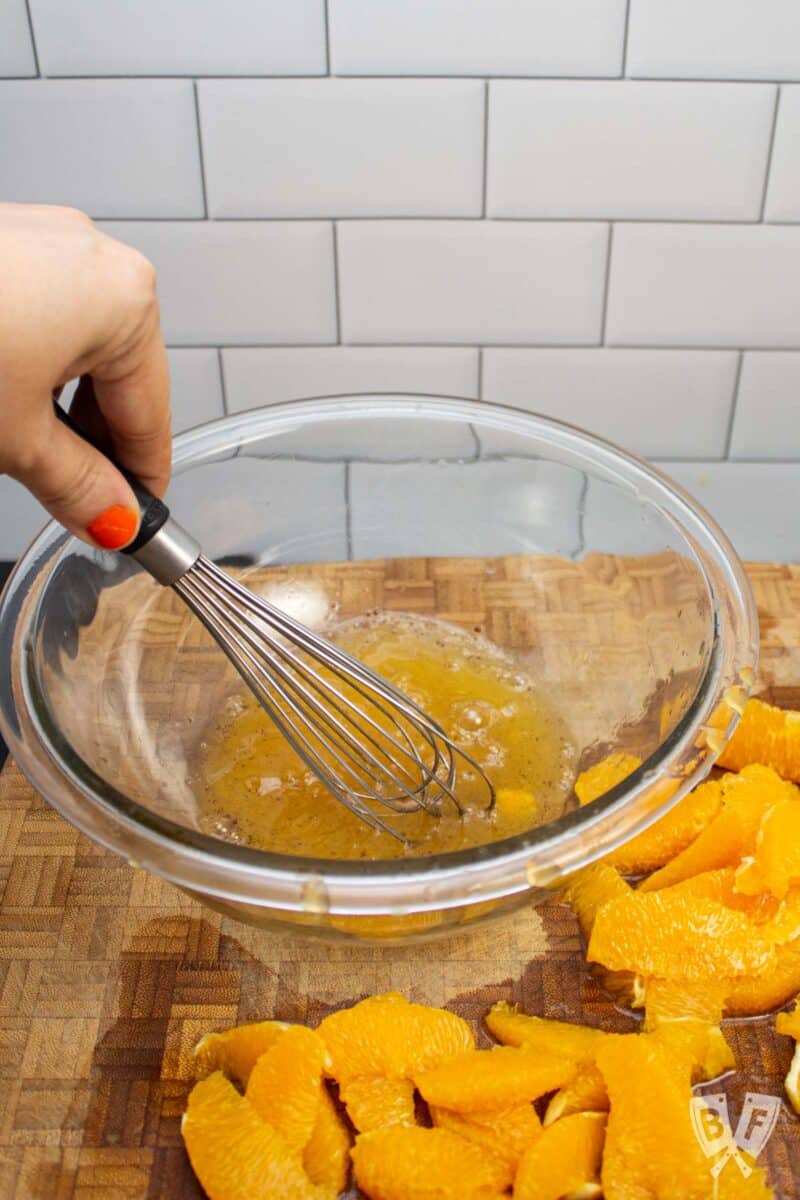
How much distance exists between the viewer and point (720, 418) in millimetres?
1662

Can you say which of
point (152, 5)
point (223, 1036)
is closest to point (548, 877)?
point (223, 1036)

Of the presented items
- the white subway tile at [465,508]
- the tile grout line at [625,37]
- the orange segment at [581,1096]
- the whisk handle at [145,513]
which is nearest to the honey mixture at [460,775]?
the white subway tile at [465,508]

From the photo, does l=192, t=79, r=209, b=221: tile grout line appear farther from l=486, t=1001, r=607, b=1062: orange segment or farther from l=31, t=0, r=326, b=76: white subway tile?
l=486, t=1001, r=607, b=1062: orange segment

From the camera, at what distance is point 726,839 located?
1033 mm

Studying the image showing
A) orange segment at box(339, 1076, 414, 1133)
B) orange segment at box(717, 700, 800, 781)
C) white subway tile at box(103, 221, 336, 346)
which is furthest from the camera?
white subway tile at box(103, 221, 336, 346)

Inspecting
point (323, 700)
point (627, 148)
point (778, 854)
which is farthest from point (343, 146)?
point (778, 854)

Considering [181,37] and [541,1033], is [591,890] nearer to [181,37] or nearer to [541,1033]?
[541,1033]

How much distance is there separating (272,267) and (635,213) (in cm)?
48

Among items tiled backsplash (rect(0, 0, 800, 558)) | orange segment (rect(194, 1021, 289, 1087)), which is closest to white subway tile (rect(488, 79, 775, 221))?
tiled backsplash (rect(0, 0, 800, 558))

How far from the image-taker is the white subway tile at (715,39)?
4.45 feet

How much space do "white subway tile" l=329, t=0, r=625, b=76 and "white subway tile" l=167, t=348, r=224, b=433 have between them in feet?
1.40

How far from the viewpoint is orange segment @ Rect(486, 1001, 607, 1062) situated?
92cm

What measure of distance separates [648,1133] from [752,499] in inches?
43.7

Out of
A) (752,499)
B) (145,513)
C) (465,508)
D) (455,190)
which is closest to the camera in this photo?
(145,513)
